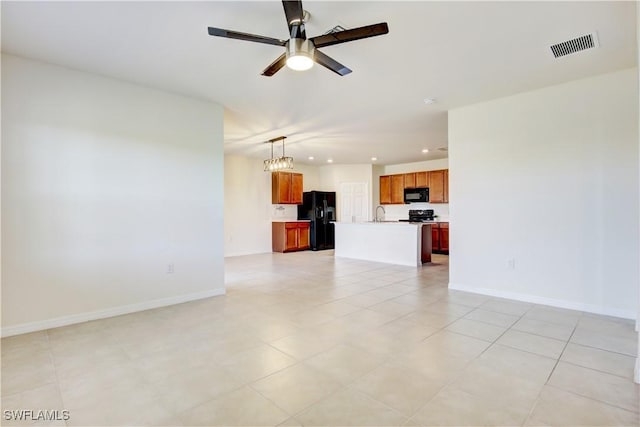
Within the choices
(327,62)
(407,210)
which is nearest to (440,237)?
(407,210)

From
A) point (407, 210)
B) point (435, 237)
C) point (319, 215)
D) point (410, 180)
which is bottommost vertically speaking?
point (435, 237)

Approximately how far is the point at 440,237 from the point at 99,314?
7.51 metres

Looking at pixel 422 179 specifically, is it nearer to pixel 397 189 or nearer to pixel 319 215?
pixel 397 189

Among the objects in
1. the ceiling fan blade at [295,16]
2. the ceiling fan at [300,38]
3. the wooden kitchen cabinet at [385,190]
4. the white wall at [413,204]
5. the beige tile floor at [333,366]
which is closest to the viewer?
the beige tile floor at [333,366]

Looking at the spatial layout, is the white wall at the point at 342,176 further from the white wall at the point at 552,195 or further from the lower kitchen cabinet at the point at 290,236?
the white wall at the point at 552,195

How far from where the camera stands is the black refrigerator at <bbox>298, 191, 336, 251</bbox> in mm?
9133

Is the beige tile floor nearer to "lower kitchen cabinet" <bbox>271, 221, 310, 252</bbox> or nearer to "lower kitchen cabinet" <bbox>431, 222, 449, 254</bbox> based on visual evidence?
"lower kitchen cabinet" <bbox>431, 222, 449, 254</bbox>

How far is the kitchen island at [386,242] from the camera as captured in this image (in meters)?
6.36

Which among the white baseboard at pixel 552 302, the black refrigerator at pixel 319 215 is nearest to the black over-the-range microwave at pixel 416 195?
the black refrigerator at pixel 319 215

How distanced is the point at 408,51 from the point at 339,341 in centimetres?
265

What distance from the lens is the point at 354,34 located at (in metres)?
2.05

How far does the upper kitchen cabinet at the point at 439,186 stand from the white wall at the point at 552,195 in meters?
4.10

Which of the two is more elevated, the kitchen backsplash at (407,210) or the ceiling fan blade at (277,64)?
the ceiling fan blade at (277,64)

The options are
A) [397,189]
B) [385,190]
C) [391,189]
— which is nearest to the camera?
[397,189]
